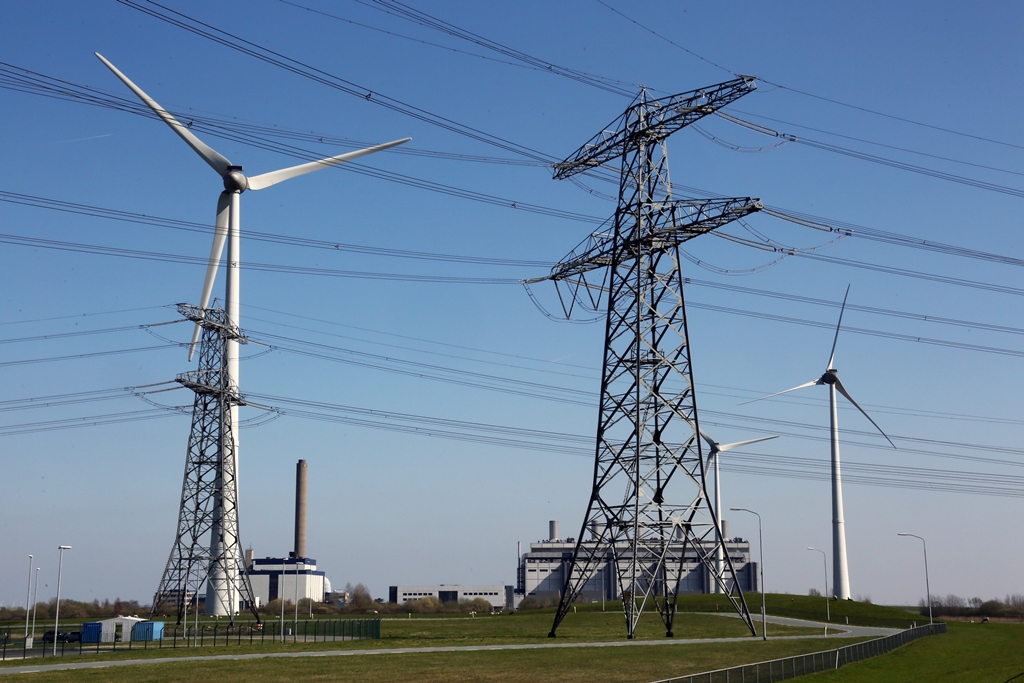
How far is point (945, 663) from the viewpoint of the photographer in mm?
59938

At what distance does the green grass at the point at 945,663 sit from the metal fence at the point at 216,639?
3793 cm

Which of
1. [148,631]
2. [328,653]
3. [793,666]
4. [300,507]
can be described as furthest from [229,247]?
[300,507]

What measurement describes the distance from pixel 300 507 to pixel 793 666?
144 meters

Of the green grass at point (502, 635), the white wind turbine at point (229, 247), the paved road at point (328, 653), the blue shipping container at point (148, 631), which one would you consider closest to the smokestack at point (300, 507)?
the white wind turbine at point (229, 247)

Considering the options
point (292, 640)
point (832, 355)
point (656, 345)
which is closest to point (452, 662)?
point (656, 345)

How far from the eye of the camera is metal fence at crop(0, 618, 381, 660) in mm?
67562

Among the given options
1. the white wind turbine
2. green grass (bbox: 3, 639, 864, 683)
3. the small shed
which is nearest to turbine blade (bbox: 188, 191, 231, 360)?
the white wind turbine

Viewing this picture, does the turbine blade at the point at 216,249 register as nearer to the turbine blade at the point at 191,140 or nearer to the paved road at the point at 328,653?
the turbine blade at the point at 191,140

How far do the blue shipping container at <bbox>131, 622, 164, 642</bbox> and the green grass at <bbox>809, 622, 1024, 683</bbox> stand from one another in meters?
51.0

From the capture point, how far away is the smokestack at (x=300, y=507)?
179375 mm

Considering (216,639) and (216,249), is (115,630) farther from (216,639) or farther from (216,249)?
(216,249)

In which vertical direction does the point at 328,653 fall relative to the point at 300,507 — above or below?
below

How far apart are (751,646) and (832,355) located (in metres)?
60.4

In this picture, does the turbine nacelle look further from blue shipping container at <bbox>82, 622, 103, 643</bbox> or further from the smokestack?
the smokestack
